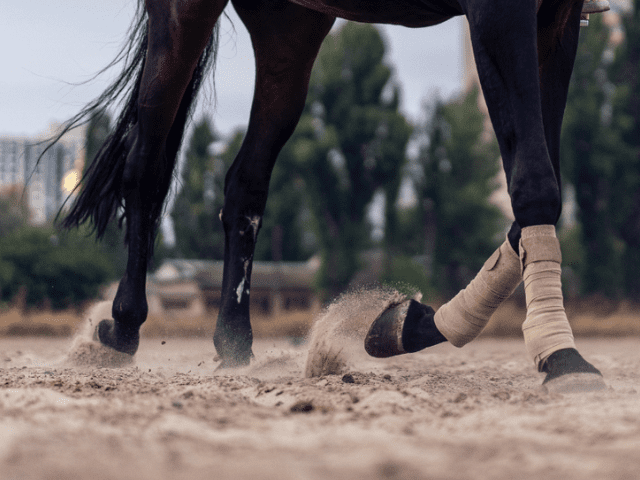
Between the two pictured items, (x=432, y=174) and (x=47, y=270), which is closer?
(x=47, y=270)

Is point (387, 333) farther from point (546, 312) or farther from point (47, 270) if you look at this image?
point (47, 270)

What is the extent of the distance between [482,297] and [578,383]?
568mm

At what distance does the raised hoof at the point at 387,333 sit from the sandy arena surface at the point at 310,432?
436 millimetres

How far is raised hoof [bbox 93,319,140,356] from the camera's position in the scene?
2938 mm

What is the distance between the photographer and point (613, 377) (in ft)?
8.28

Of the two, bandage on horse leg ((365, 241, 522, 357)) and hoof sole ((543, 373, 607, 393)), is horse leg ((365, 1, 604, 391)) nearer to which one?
hoof sole ((543, 373, 607, 393))

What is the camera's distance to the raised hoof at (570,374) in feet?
5.33

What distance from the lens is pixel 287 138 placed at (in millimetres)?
2980

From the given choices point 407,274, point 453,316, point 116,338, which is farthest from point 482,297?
point 407,274

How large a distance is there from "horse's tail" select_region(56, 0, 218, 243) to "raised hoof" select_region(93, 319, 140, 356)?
0.48m

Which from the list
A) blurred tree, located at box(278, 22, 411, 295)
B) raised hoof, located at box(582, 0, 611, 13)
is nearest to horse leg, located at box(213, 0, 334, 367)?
raised hoof, located at box(582, 0, 611, 13)

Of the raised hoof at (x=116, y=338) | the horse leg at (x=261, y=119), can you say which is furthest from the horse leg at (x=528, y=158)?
the raised hoof at (x=116, y=338)

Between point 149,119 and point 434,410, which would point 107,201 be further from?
point 434,410

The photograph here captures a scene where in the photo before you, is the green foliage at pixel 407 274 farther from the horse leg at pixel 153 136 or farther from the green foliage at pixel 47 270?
the horse leg at pixel 153 136
